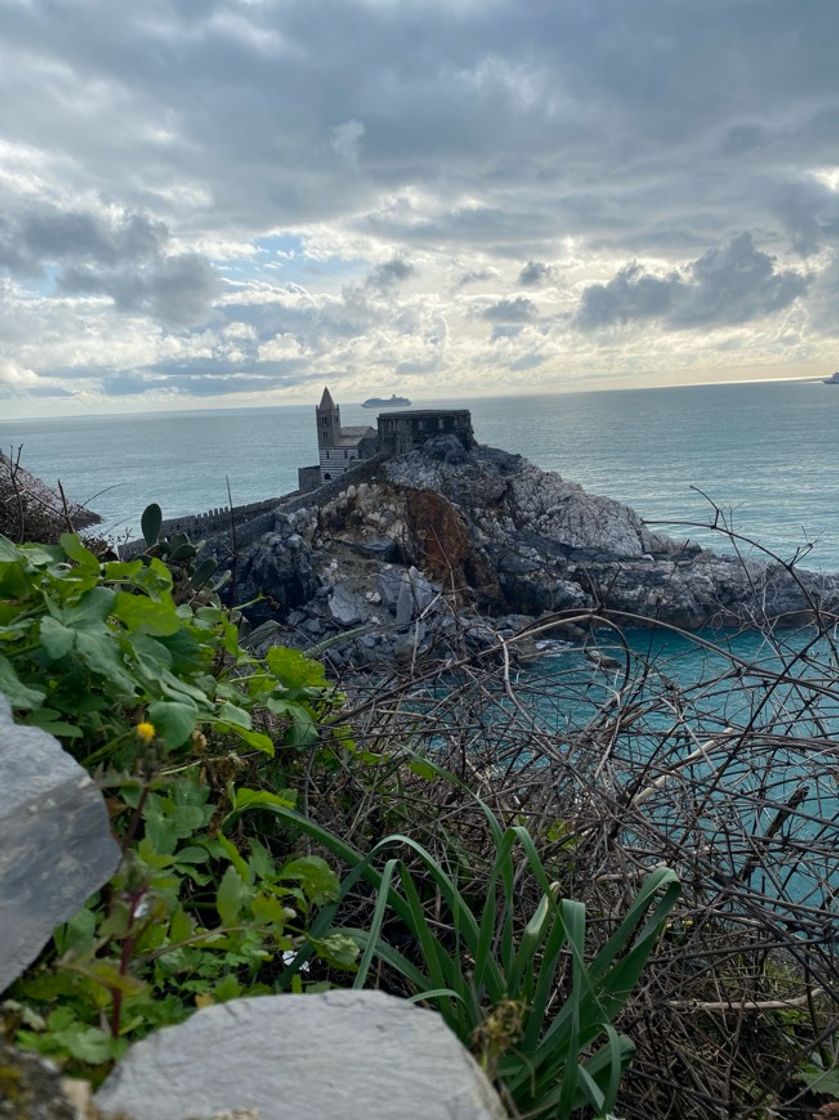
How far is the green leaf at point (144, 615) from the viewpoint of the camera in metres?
1.72

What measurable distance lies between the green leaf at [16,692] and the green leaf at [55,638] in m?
0.07

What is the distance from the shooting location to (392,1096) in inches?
32.5

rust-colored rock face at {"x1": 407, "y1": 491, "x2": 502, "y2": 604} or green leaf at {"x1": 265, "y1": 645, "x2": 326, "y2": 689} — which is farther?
rust-colored rock face at {"x1": 407, "y1": 491, "x2": 502, "y2": 604}

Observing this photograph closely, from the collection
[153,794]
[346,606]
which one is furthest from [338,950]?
[346,606]

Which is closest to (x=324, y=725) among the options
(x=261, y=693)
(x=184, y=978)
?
(x=261, y=693)

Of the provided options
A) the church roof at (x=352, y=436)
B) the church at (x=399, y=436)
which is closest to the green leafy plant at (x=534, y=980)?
the church at (x=399, y=436)

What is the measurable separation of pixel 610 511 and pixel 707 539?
1188cm

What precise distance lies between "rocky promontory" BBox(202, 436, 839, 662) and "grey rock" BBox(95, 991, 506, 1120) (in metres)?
27.6

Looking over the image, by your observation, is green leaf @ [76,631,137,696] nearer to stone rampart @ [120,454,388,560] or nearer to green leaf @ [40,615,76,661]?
green leaf @ [40,615,76,661]

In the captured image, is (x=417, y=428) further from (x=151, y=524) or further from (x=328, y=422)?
(x=151, y=524)

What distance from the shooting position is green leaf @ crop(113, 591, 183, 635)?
172 cm

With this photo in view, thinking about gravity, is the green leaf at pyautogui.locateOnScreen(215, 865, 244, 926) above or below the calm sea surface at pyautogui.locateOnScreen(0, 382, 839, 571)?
above

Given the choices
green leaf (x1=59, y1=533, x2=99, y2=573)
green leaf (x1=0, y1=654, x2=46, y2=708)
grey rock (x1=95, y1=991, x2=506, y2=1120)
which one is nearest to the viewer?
grey rock (x1=95, y1=991, x2=506, y2=1120)

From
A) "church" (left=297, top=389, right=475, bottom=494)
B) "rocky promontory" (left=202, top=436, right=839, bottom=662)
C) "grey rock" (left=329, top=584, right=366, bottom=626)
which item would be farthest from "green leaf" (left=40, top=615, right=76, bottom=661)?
"church" (left=297, top=389, right=475, bottom=494)
